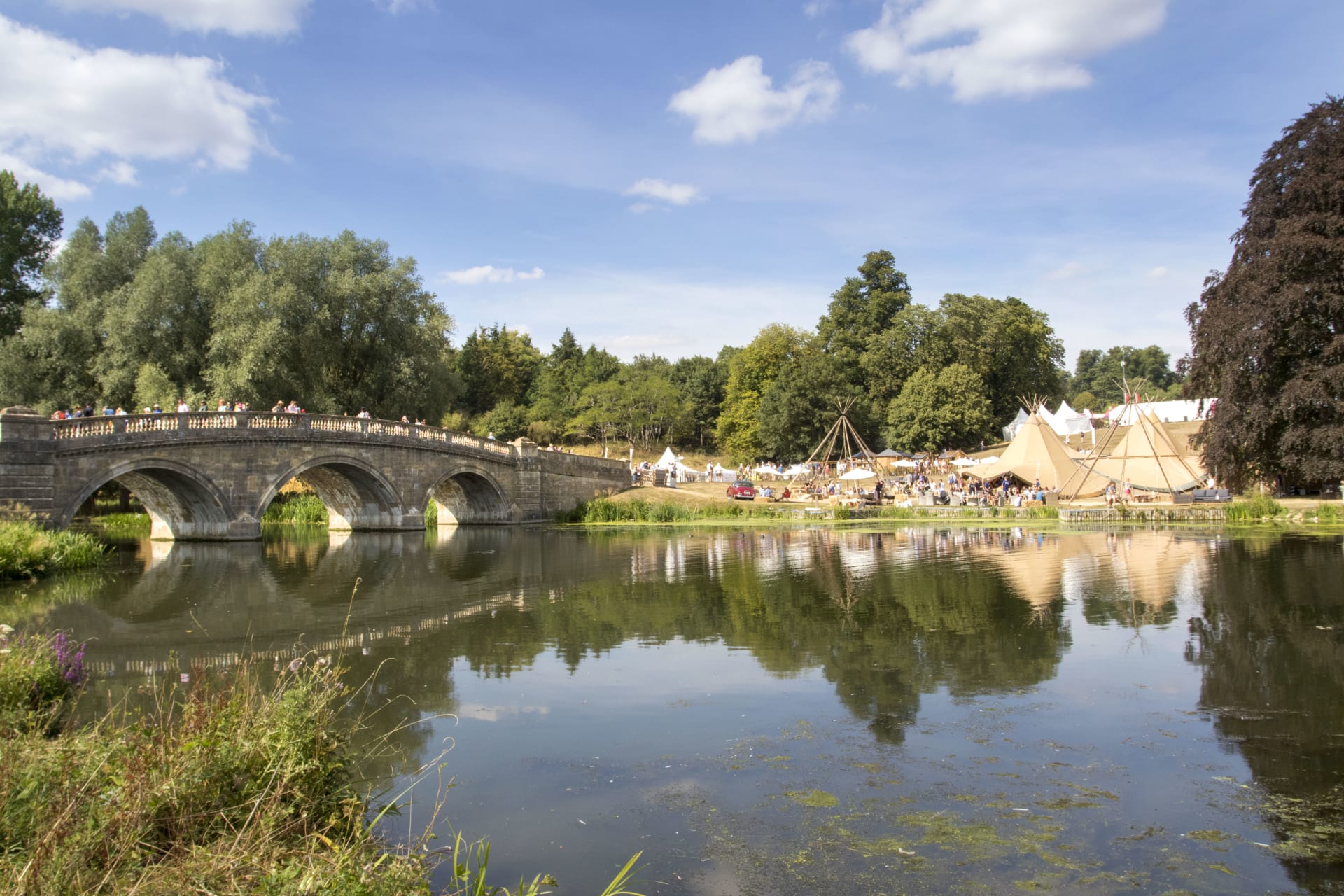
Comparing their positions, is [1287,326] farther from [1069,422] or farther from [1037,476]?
[1069,422]

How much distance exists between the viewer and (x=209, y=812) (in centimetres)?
485

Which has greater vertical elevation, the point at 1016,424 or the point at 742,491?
the point at 1016,424

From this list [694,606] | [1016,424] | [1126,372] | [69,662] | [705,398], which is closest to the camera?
[69,662]

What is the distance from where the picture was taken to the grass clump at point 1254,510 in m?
28.3

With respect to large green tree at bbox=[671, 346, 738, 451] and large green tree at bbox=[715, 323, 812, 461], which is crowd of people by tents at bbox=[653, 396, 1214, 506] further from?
large green tree at bbox=[671, 346, 738, 451]

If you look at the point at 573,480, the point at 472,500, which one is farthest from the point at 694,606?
the point at 573,480

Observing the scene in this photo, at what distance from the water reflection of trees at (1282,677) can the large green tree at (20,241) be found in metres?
44.8

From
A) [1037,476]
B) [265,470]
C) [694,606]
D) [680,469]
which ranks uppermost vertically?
[265,470]

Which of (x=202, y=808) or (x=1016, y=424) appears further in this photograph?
(x=1016, y=424)

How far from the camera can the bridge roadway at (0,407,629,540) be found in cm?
2302

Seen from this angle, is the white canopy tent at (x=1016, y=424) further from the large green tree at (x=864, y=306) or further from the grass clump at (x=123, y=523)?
the grass clump at (x=123, y=523)

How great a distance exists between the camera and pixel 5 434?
72.7 ft

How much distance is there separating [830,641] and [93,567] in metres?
18.2

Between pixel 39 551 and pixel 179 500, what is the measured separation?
10297mm
